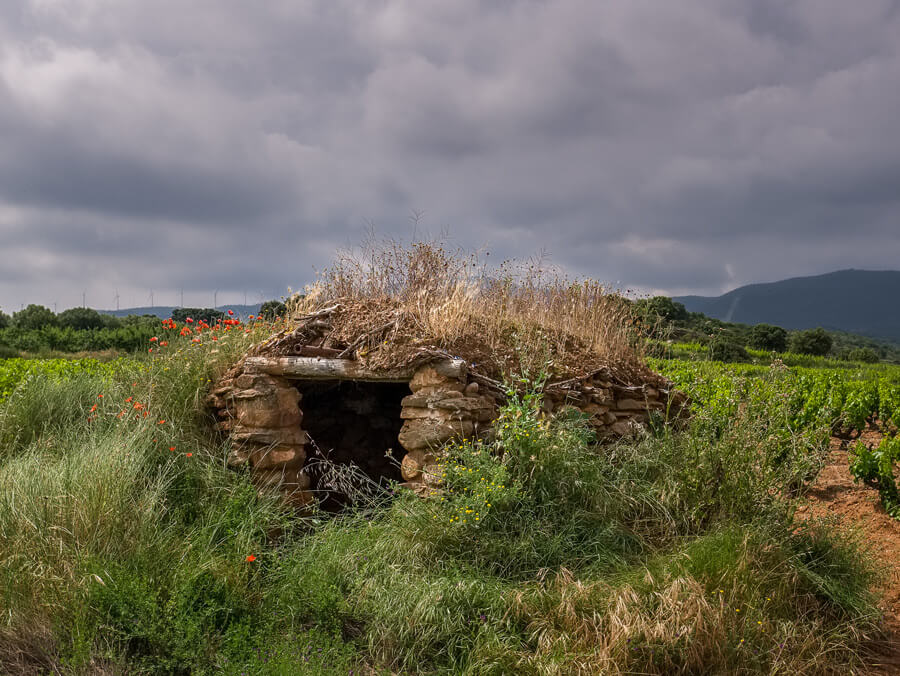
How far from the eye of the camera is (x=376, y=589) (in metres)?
3.75

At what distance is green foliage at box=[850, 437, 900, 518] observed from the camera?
6.32m

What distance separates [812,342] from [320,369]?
32309 mm

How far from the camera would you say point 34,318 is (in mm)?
30938

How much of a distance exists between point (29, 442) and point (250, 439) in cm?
275

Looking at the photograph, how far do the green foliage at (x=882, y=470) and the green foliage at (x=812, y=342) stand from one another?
86.1 feet

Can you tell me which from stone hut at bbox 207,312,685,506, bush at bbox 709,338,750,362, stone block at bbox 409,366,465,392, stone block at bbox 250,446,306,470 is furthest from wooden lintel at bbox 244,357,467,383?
bush at bbox 709,338,750,362

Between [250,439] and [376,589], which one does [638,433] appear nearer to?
[376,589]

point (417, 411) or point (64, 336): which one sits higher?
point (64, 336)

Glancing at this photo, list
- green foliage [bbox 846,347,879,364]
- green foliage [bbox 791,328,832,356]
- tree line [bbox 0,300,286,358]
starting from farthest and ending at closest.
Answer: green foliage [bbox 791,328,832,356] < green foliage [bbox 846,347,879,364] < tree line [bbox 0,300,286,358]

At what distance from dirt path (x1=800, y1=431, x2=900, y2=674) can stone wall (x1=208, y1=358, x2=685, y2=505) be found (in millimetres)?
1960

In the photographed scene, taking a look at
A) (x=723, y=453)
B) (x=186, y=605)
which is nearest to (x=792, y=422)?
(x=723, y=453)

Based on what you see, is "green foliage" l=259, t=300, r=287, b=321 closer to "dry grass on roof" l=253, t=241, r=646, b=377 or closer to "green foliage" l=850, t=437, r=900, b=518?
"dry grass on roof" l=253, t=241, r=646, b=377

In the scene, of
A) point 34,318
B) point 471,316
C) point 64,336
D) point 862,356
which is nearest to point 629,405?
point 471,316

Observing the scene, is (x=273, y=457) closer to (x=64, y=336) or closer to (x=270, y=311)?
(x=270, y=311)
